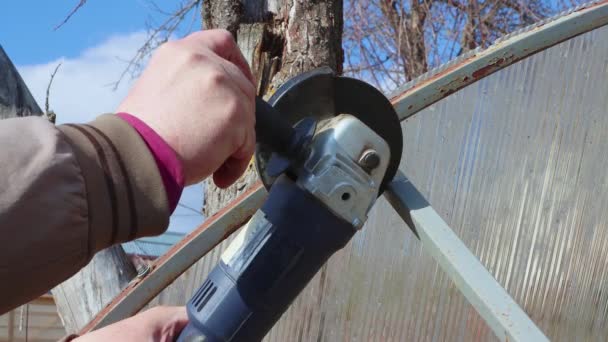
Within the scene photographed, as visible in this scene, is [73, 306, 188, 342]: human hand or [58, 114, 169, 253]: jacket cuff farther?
[73, 306, 188, 342]: human hand

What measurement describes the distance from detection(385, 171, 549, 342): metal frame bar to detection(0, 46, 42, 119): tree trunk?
132 centimetres

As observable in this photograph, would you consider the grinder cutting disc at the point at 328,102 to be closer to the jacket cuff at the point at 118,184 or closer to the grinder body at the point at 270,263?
the grinder body at the point at 270,263

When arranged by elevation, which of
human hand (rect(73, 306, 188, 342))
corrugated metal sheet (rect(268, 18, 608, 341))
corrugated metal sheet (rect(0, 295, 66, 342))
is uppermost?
human hand (rect(73, 306, 188, 342))

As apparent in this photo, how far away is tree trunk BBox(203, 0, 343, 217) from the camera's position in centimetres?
218

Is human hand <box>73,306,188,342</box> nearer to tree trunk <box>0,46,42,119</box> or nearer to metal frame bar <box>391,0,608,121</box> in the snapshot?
metal frame bar <box>391,0,608,121</box>

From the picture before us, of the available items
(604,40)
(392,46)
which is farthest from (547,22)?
(392,46)

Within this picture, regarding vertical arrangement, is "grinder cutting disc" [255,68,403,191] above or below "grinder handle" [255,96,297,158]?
below

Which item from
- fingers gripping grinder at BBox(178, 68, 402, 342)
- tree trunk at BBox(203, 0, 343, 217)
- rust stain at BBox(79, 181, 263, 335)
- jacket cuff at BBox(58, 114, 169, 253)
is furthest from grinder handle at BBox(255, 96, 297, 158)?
tree trunk at BBox(203, 0, 343, 217)

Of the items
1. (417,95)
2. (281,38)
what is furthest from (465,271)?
(281,38)

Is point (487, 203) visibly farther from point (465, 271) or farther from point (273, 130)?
point (273, 130)

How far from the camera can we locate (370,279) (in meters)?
1.30

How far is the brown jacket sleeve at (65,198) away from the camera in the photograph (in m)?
0.49

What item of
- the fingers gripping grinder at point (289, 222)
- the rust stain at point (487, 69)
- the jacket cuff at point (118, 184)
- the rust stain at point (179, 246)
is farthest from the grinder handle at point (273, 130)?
the rust stain at point (487, 69)

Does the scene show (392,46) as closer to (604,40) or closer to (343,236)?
(604,40)
